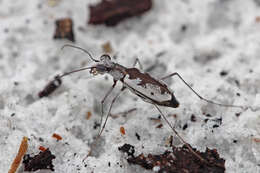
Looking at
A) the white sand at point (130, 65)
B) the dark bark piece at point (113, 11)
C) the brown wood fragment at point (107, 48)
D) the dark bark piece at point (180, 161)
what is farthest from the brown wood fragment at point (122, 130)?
the dark bark piece at point (113, 11)

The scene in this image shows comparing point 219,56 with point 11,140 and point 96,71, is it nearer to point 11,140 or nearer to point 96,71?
point 96,71

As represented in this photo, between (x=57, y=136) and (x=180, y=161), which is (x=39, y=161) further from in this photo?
(x=180, y=161)

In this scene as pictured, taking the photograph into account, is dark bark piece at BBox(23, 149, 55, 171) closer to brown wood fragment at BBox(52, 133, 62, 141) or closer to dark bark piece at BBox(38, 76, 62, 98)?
brown wood fragment at BBox(52, 133, 62, 141)

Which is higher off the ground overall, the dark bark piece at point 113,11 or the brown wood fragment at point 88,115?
the dark bark piece at point 113,11

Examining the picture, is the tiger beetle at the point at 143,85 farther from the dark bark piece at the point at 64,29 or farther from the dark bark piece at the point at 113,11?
the dark bark piece at the point at 113,11

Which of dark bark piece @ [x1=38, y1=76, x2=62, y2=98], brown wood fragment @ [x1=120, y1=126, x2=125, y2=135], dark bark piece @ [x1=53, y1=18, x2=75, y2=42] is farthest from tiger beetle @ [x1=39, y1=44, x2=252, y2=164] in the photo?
dark bark piece @ [x1=53, y1=18, x2=75, y2=42]
